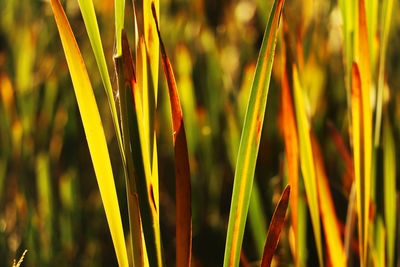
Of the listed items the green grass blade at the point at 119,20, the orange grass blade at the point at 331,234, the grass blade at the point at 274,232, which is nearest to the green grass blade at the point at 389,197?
the orange grass blade at the point at 331,234

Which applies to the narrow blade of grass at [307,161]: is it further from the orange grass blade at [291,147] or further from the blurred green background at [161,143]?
the blurred green background at [161,143]

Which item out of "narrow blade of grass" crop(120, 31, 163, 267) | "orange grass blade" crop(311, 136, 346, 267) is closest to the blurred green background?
"orange grass blade" crop(311, 136, 346, 267)

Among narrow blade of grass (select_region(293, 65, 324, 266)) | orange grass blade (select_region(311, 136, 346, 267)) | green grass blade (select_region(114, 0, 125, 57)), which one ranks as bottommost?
orange grass blade (select_region(311, 136, 346, 267))

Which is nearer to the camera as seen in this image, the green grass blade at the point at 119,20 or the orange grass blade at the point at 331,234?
the green grass blade at the point at 119,20

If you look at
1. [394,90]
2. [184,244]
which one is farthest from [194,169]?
[184,244]

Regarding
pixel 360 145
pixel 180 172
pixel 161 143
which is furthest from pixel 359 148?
pixel 161 143

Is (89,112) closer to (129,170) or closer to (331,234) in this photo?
(129,170)

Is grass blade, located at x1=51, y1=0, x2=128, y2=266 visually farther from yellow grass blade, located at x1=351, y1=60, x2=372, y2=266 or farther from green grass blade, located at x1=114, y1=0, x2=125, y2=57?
yellow grass blade, located at x1=351, y1=60, x2=372, y2=266
